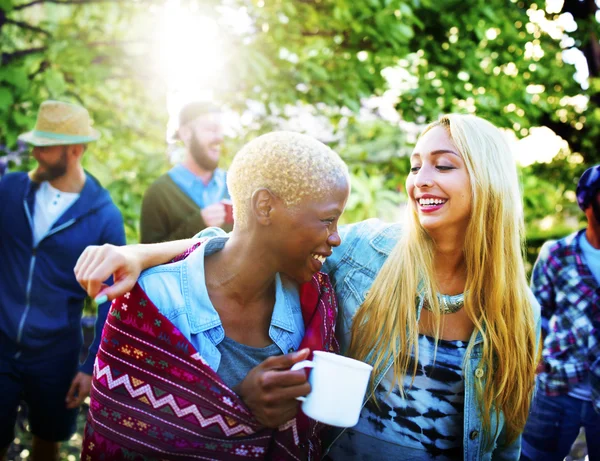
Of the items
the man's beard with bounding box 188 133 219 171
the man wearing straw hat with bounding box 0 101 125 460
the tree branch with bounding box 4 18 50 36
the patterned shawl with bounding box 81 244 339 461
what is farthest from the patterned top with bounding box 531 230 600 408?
the tree branch with bounding box 4 18 50 36

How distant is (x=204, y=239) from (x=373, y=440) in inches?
38.0

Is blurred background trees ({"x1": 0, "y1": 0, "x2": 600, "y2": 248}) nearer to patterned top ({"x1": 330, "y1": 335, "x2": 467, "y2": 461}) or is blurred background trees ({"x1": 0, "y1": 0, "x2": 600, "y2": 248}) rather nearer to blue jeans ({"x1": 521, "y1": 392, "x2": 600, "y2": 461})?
blue jeans ({"x1": 521, "y1": 392, "x2": 600, "y2": 461})

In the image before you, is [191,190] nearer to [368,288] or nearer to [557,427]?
[368,288]

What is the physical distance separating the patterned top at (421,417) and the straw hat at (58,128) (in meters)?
2.32

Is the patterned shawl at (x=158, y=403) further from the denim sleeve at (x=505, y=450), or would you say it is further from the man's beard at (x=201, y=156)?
the man's beard at (x=201, y=156)

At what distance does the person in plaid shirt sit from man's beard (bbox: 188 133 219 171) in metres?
2.39

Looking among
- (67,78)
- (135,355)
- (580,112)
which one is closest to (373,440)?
(135,355)

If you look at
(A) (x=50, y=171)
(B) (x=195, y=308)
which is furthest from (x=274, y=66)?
(B) (x=195, y=308)

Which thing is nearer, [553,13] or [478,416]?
[478,416]

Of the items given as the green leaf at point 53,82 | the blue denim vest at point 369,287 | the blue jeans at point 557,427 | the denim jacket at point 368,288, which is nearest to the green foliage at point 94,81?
the green leaf at point 53,82

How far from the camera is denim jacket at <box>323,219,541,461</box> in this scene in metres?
2.06

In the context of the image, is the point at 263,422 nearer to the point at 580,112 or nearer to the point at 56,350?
the point at 56,350

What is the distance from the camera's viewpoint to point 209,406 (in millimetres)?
1646

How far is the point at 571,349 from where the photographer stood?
126 inches
